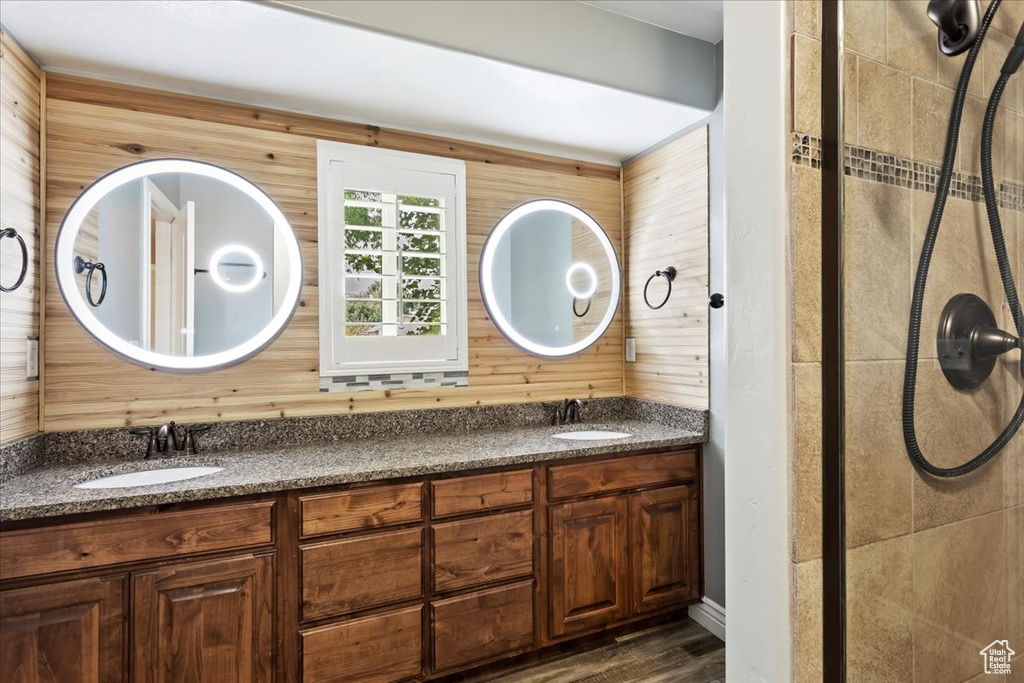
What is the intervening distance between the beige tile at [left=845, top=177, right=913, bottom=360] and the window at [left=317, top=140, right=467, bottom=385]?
1.78m

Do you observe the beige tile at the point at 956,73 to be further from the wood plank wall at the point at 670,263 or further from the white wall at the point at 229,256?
the white wall at the point at 229,256

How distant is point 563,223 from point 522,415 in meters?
1.00

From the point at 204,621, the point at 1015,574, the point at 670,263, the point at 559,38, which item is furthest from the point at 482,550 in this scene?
the point at 559,38

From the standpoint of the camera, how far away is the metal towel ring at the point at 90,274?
1.87 m

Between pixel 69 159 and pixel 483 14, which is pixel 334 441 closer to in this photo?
pixel 69 159

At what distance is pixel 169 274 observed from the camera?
2035mm

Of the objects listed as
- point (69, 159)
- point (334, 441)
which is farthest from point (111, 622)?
point (69, 159)

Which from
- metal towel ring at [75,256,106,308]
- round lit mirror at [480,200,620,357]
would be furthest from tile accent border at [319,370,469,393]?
metal towel ring at [75,256,106,308]

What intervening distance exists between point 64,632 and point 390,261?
1.60m

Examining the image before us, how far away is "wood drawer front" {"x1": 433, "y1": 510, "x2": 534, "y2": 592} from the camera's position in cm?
180

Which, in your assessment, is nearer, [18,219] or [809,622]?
[809,622]

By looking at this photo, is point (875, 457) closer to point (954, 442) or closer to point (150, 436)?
point (954, 442)

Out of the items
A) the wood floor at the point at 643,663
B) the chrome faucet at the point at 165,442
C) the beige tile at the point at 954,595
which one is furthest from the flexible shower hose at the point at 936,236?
the chrome faucet at the point at 165,442

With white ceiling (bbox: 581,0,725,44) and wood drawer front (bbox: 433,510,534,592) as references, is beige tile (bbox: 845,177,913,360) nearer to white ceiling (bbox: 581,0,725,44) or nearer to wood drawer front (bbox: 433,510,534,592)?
wood drawer front (bbox: 433,510,534,592)
